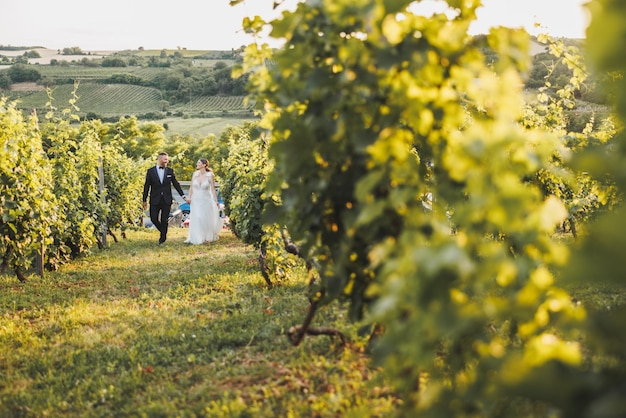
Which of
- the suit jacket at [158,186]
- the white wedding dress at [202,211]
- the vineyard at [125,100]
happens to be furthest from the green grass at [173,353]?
the vineyard at [125,100]

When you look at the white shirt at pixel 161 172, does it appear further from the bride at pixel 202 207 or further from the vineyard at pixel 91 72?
the vineyard at pixel 91 72

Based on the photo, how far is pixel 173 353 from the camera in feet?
17.6

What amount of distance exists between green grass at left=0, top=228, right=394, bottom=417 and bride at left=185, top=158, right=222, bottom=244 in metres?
6.06

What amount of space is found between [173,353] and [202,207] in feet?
33.2

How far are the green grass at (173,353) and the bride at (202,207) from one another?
19.9 feet

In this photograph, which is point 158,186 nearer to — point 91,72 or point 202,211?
point 202,211

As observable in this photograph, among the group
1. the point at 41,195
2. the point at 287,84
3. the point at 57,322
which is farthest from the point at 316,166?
the point at 41,195

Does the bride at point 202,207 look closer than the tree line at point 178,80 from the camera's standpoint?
Yes

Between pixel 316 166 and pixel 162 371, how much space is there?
277 cm

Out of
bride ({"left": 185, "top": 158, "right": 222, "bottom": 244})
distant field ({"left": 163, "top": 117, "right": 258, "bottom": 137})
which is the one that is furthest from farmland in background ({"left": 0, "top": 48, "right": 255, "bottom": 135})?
bride ({"left": 185, "top": 158, "right": 222, "bottom": 244})

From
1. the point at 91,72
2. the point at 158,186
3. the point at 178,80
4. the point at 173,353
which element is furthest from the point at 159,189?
the point at 91,72

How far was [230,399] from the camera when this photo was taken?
407 cm

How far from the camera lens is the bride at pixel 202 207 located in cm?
1520

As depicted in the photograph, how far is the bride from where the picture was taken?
1520 cm
